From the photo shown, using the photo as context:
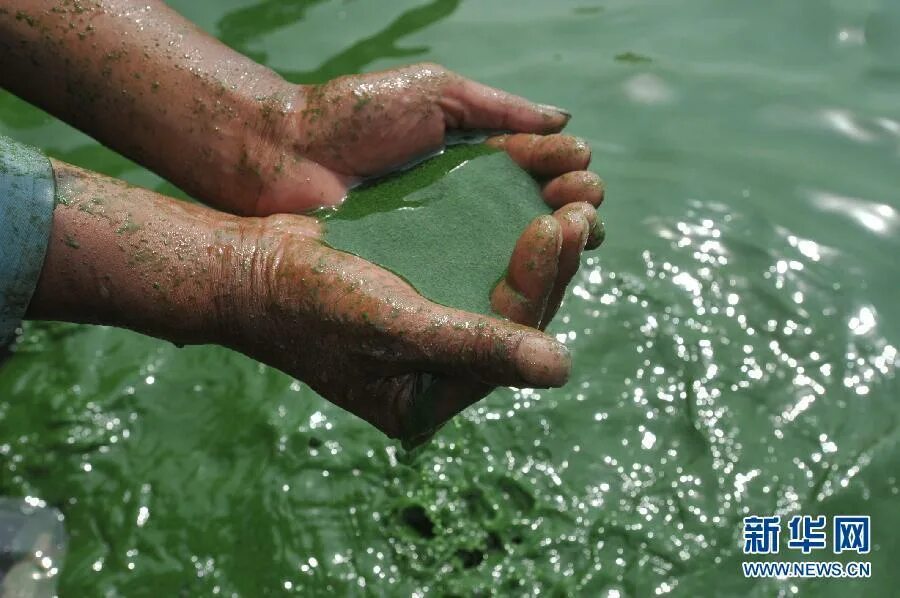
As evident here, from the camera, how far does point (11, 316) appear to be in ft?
6.73

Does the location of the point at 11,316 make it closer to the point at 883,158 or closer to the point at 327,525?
the point at 327,525

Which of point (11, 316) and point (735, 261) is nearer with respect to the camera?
point (11, 316)

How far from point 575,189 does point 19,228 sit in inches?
56.2

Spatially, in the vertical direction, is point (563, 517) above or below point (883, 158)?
below

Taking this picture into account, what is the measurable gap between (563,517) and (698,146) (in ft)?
6.23

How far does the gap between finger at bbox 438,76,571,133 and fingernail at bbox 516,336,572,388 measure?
42.2 inches

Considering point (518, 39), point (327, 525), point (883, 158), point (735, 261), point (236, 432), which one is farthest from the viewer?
point (518, 39)

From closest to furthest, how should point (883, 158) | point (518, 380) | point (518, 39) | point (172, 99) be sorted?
1. point (518, 380)
2. point (172, 99)
3. point (883, 158)
4. point (518, 39)

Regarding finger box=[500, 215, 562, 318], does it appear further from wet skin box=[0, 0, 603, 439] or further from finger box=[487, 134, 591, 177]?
finger box=[487, 134, 591, 177]

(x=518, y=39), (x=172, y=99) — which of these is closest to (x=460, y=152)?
(x=172, y=99)
